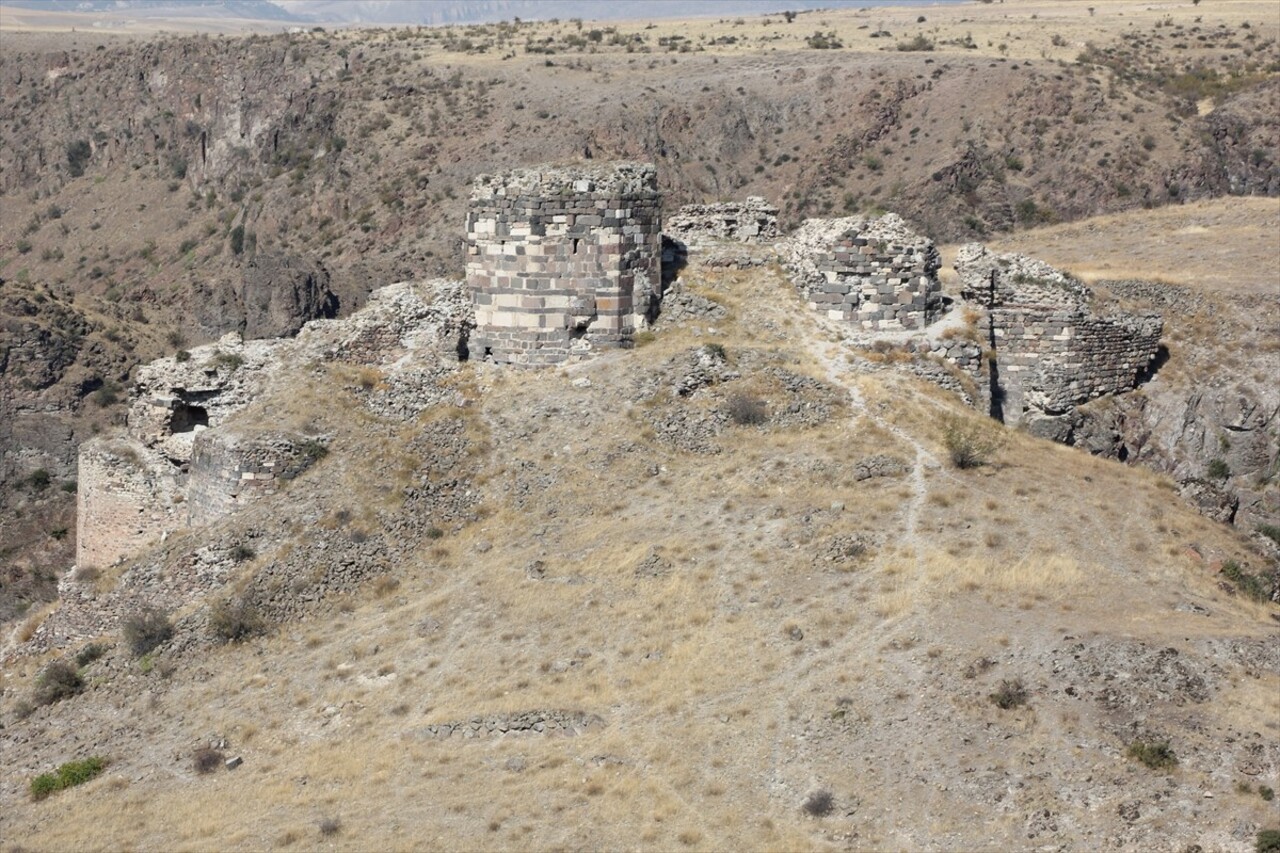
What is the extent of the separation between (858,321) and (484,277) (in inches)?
285

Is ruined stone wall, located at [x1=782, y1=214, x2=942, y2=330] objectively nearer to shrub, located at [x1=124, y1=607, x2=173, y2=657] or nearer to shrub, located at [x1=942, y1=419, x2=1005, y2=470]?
shrub, located at [x1=942, y1=419, x2=1005, y2=470]

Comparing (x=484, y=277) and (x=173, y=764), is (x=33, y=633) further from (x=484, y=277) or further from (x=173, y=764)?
(x=484, y=277)

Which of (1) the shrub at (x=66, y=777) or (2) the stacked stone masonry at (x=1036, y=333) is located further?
(2) the stacked stone masonry at (x=1036, y=333)

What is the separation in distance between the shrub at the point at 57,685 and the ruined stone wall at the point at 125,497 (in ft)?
17.2

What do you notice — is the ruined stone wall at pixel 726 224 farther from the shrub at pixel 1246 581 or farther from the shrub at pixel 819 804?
the shrub at pixel 819 804

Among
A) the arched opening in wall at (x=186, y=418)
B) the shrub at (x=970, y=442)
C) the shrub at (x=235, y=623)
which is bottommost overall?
the shrub at (x=235, y=623)

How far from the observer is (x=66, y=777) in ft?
59.0

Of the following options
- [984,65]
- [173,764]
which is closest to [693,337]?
[173,764]

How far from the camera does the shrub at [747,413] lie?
23797 millimetres

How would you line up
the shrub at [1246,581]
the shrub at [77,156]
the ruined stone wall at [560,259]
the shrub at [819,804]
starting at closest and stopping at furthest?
the shrub at [819,804], the shrub at [1246,581], the ruined stone wall at [560,259], the shrub at [77,156]

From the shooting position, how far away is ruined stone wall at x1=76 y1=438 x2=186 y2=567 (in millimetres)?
25906

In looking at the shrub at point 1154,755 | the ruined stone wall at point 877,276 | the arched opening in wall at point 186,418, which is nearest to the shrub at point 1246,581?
the shrub at point 1154,755

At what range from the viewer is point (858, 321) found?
85.5 feet

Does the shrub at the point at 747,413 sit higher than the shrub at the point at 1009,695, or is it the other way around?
the shrub at the point at 747,413
